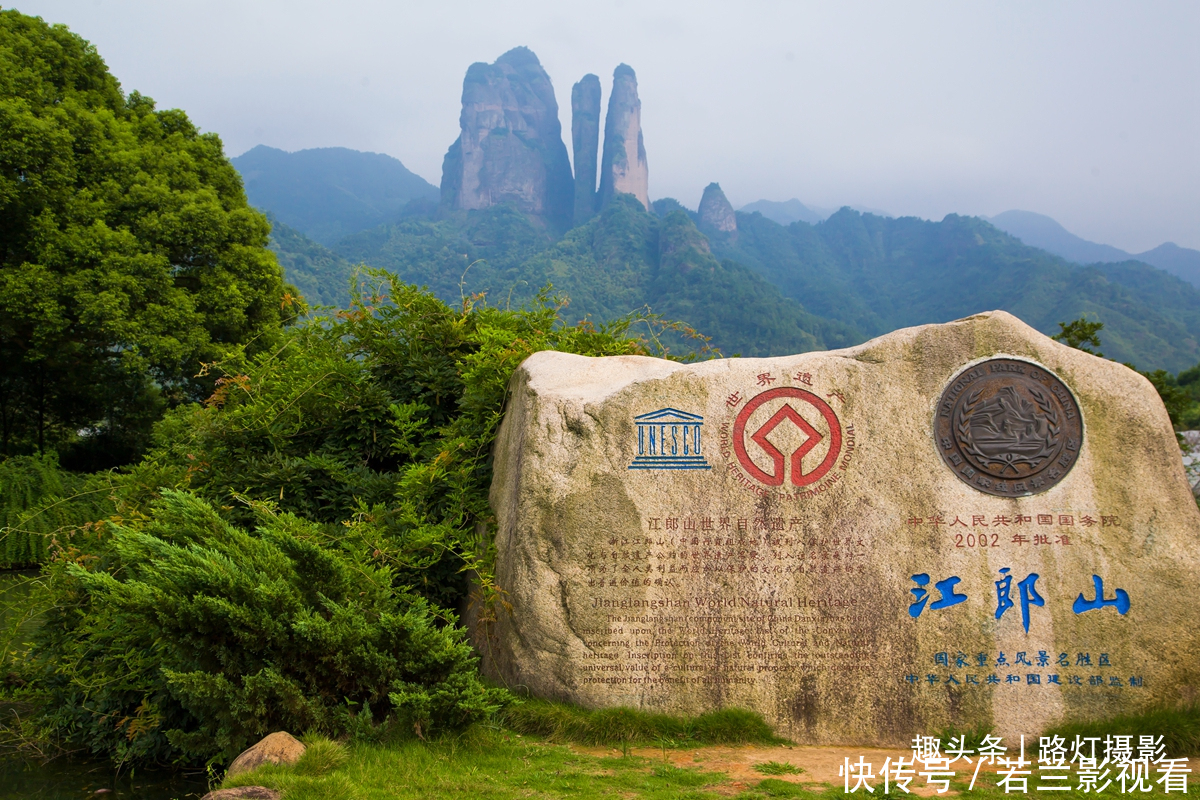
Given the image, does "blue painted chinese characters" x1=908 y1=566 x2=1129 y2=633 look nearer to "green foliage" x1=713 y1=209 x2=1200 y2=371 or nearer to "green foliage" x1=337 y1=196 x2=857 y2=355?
"green foliage" x1=337 y1=196 x2=857 y2=355

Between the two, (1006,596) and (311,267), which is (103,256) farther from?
(311,267)

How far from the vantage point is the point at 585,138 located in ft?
290

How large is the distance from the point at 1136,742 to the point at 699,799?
246 cm

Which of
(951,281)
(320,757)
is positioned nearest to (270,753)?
(320,757)

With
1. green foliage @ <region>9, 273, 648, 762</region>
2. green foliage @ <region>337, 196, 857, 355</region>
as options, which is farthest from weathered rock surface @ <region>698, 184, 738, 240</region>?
green foliage @ <region>9, 273, 648, 762</region>

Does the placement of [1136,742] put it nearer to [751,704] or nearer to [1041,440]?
[1041,440]

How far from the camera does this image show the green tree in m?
10.1

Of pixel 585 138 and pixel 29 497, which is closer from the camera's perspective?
pixel 29 497

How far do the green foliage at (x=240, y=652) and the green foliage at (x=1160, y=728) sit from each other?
123 inches

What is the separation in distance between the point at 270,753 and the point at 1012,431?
4.21 metres

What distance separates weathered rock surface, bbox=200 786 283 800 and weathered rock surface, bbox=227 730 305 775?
7.7 inches

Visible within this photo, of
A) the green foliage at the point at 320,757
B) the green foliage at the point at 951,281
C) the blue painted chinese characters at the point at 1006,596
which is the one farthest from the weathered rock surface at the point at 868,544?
the green foliage at the point at 951,281

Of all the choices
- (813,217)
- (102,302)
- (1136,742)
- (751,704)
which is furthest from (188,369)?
(813,217)

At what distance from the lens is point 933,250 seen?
228 ft
